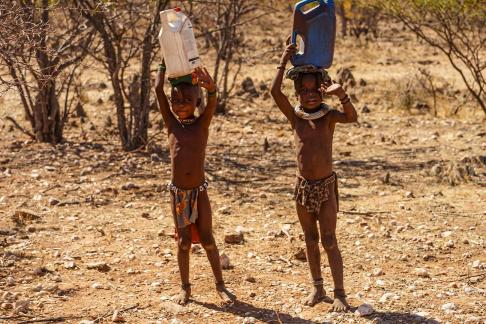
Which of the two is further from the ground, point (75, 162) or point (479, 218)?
point (75, 162)

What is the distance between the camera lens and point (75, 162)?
8.84 m

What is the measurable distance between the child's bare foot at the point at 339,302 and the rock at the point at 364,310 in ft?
0.26

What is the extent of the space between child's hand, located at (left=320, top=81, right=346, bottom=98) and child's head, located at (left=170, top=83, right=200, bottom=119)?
2.56ft

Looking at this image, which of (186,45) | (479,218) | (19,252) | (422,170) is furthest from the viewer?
(422,170)

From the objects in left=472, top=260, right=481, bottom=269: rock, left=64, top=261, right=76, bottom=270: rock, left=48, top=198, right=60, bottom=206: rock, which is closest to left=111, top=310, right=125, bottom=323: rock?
left=64, top=261, right=76, bottom=270: rock

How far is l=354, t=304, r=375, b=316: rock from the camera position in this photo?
15.7 ft

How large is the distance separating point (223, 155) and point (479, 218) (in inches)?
135

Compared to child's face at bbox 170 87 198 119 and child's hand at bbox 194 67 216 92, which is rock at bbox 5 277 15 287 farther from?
child's hand at bbox 194 67 216 92

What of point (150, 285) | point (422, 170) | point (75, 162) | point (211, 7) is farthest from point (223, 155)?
point (150, 285)

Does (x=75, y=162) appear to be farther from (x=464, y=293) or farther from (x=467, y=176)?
(x=464, y=293)

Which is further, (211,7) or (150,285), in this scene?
(211,7)

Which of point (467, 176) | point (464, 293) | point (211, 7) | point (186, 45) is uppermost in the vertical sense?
point (211, 7)

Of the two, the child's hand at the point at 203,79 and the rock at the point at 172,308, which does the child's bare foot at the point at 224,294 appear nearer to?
the rock at the point at 172,308

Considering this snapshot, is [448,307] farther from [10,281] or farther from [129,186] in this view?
[129,186]
